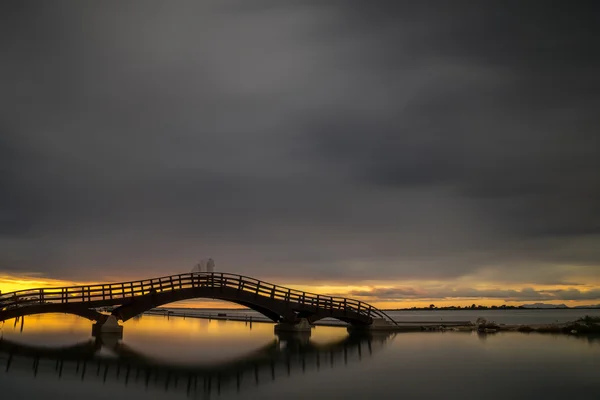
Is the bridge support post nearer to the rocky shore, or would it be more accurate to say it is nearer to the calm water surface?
the calm water surface

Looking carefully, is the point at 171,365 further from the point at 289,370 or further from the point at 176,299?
the point at 176,299

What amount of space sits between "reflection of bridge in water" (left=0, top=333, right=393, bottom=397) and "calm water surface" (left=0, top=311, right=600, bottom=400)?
0.04 metres

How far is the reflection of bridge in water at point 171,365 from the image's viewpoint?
55.4ft

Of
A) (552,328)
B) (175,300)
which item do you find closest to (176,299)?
(175,300)

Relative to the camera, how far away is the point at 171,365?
811 inches

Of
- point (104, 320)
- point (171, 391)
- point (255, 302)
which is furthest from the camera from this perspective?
point (255, 302)

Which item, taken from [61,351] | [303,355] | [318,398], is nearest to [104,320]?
[61,351]

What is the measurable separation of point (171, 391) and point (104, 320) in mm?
19721

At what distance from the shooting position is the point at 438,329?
150 feet

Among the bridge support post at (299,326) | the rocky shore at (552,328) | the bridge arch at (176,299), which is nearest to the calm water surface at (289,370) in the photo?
the bridge arch at (176,299)

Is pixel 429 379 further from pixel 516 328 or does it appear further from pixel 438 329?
pixel 516 328

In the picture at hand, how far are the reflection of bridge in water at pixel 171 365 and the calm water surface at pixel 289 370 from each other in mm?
40

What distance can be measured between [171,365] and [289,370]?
507 cm

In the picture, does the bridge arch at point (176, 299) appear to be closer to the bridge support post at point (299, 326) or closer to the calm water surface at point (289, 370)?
the calm water surface at point (289, 370)
